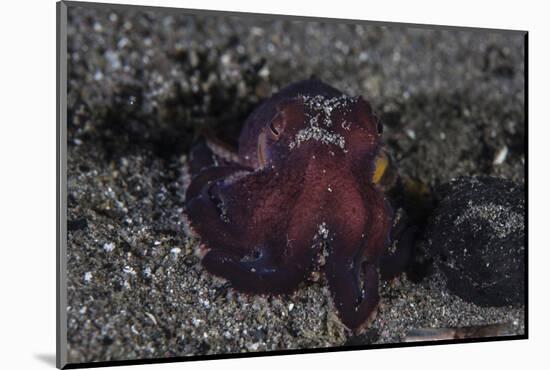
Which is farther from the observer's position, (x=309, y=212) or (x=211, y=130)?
(x=211, y=130)

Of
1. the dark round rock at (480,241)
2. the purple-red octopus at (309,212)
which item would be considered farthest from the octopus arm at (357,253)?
the dark round rock at (480,241)

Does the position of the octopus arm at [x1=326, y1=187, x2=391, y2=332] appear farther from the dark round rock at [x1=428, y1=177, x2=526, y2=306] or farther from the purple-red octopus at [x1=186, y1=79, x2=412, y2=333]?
the dark round rock at [x1=428, y1=177, x2=526, y2=306]

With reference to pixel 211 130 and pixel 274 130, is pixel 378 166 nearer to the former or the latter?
pixel 274 130

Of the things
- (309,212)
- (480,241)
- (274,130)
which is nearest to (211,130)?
(274,130)

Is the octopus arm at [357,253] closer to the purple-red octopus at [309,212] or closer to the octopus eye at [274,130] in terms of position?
the purple-red octopus at [309,212]

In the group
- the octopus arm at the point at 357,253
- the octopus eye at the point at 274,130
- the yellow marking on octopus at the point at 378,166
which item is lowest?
the octopus arm at the point at 357,253

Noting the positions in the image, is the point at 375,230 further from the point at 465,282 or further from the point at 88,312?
the point at 88,312
